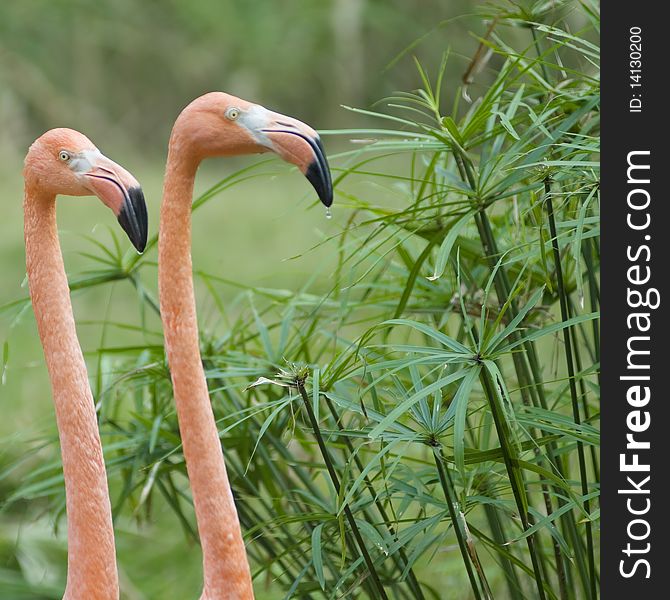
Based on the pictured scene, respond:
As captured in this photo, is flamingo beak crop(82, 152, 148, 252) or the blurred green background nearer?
flamingo beak crop(82, 152, 148, 252)

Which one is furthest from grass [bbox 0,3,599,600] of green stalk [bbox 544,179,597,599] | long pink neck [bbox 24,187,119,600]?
long pink neck [bbox 24,187,119,600]

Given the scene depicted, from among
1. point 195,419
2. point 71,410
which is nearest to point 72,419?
point 71,410

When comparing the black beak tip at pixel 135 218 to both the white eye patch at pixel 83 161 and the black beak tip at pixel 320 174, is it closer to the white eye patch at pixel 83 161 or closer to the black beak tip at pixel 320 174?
the white eye patch at pixel 83 161

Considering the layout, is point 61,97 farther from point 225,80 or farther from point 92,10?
point 225,80

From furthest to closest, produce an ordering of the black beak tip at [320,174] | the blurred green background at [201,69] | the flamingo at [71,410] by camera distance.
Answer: the blurred green background at [201,69] → the flamingo at [71,410] → the black beak tip at [320,174]

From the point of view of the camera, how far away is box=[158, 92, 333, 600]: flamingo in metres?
0.99

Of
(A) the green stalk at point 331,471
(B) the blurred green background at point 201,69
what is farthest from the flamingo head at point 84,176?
(B) the blurred green background at point 201,69

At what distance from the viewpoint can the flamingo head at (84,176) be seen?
1.01m

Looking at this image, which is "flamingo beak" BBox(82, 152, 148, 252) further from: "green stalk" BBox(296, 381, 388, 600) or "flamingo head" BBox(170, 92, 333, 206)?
"green stalk" BBox(296, 381, 388, 600)

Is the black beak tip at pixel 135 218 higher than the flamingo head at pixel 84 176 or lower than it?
lower

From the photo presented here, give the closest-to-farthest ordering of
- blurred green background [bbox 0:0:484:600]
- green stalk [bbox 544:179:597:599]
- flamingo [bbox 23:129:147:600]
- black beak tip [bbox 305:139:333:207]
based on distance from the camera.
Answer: black beak tip [bbox 305:139:333:207]
flamingo [bbox 23:129:147:600]
green stalk [bbox 544:179:597:599]
blurred green background [bbox 0:0:484:600]

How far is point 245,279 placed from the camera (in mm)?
4125

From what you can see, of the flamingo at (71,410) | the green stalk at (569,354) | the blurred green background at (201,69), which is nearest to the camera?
the flamingo at (71,410)

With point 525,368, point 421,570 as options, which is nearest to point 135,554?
point 421,570
